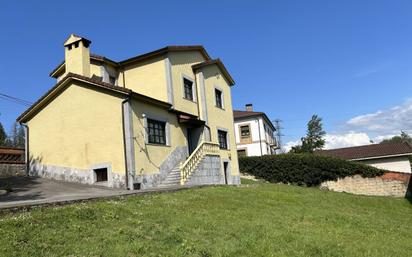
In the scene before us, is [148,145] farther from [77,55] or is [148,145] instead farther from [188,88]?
[188,88]

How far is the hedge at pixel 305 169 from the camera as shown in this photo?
3109 centimetres

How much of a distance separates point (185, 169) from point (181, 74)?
22.6ft

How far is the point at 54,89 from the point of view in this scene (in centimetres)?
1991

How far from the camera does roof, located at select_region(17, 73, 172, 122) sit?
17859mm

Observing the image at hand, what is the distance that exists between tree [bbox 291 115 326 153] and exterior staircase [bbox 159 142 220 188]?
46406 mm

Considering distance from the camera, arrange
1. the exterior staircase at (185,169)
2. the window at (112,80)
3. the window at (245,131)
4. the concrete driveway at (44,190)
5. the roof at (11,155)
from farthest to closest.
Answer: the window at (245,131)
the window at (112,80)
the roof at (11,155)
the exterior staircase at (185,169)
the concrete driveway at (44,190)

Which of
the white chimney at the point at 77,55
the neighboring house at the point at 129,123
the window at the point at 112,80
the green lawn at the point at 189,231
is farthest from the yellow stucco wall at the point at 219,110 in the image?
the green lawn at the point at 189,231

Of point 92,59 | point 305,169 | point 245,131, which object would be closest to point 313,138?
point 245,131

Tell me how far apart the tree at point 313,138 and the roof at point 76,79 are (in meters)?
50.4

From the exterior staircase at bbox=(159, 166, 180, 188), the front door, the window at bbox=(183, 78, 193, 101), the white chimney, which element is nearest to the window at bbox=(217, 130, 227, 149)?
the front door

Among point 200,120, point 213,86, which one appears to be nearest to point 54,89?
point 200,120

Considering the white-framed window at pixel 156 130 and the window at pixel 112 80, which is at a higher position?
the window at pixel 112 80

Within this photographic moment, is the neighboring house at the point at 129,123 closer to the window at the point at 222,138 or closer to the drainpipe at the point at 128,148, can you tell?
the drainpipe at the point at 128,148

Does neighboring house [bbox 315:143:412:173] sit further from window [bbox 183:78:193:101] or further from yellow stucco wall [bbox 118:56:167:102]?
yellow stucco wall [bbox 118:56:167:102]
